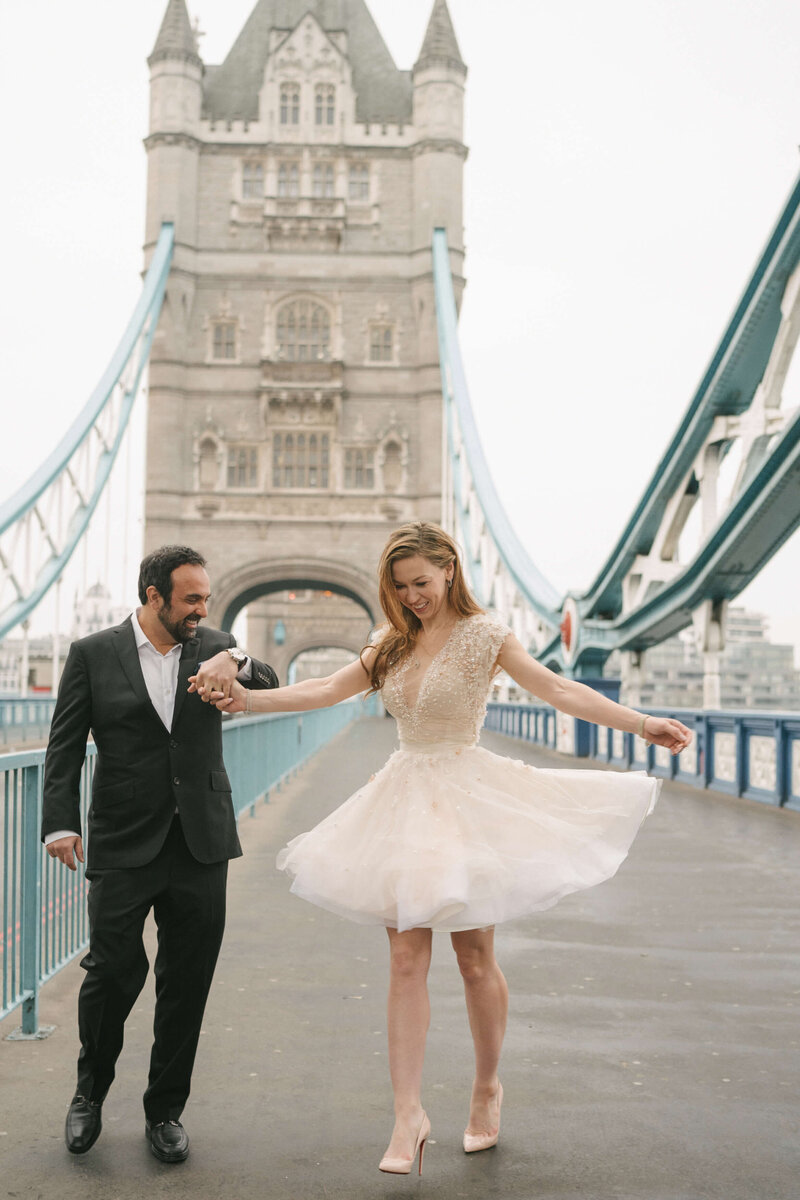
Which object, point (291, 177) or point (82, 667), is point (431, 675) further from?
point (291, 177)

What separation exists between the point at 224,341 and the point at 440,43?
11.3 metres

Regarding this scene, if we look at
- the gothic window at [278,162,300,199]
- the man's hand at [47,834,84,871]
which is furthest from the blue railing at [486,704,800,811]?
the gothic window at [278,162,300,199]

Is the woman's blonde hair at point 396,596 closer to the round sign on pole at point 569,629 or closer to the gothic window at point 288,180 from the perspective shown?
the round sign on pole at point 569,629

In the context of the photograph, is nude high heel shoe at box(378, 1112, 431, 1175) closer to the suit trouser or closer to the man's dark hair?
the suit trouser

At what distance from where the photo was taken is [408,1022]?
259cm

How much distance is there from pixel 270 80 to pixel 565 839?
126 feet

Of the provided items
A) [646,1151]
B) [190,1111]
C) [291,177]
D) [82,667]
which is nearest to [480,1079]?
[646,1151]

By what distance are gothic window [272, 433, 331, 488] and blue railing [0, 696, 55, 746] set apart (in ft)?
53.9

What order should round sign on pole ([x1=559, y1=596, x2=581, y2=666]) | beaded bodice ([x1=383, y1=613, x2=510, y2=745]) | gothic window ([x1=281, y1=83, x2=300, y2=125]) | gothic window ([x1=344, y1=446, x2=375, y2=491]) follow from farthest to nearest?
gothic window ([x1=281, y1=83, x2=300, y2=125]), gothic window ([x1=344, y1=446, x2=375, y2=491]), round sign on pole ([x1=559, y1=596, x2=581, y2=666]), beaded bodice ([x1=383, y1=613, x2=510, y2=745])

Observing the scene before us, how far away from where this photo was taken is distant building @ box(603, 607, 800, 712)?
74562 millimetres

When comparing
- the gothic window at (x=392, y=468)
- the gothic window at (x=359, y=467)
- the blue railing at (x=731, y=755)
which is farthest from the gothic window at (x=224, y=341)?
the blue railing at (x=731, y=755)

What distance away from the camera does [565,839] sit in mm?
2760

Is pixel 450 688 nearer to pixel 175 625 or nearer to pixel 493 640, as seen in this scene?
pixel 493 640

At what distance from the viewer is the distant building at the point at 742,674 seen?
74562 mm
